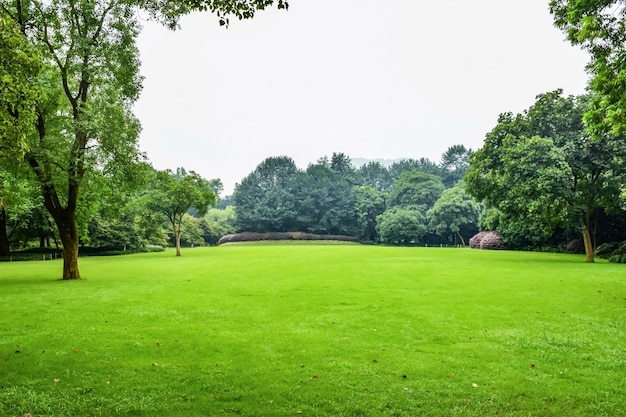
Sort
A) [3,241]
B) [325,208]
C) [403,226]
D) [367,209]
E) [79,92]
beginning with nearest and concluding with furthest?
[79,92]
[3,241]
[403,226]
[367,209]
[325,208]

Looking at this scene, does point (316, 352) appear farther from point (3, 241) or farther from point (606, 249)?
point (3, 241)

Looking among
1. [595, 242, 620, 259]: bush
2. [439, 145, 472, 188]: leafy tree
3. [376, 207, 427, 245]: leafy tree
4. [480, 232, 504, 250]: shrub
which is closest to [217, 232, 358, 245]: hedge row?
[376, 207, 427, 245]: leafy tree

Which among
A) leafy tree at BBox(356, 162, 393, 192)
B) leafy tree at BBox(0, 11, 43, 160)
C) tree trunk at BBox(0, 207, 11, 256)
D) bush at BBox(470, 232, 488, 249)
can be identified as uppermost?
leafy tree at BBox(356, 162, 393, 192)

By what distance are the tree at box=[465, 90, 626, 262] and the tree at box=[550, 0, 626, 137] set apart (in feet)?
40.5

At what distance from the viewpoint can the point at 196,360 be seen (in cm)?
657

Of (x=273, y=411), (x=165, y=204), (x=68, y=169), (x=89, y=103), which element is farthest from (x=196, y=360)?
(x=165, y=204)

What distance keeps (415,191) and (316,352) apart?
224 feet

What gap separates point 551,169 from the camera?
22.2 meters

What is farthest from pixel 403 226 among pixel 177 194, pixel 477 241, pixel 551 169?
pixel 551 169

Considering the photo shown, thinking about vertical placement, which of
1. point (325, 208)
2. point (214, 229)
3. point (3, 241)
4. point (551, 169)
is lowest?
point (3, 241)

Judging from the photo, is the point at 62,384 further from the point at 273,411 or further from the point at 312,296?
the point at 312,296

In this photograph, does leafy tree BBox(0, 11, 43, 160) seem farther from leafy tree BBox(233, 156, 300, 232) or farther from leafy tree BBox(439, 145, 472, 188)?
leafy tree BBox(439, 145, 472, 188)

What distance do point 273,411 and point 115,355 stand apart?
11.6 ft

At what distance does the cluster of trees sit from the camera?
64438 mm
